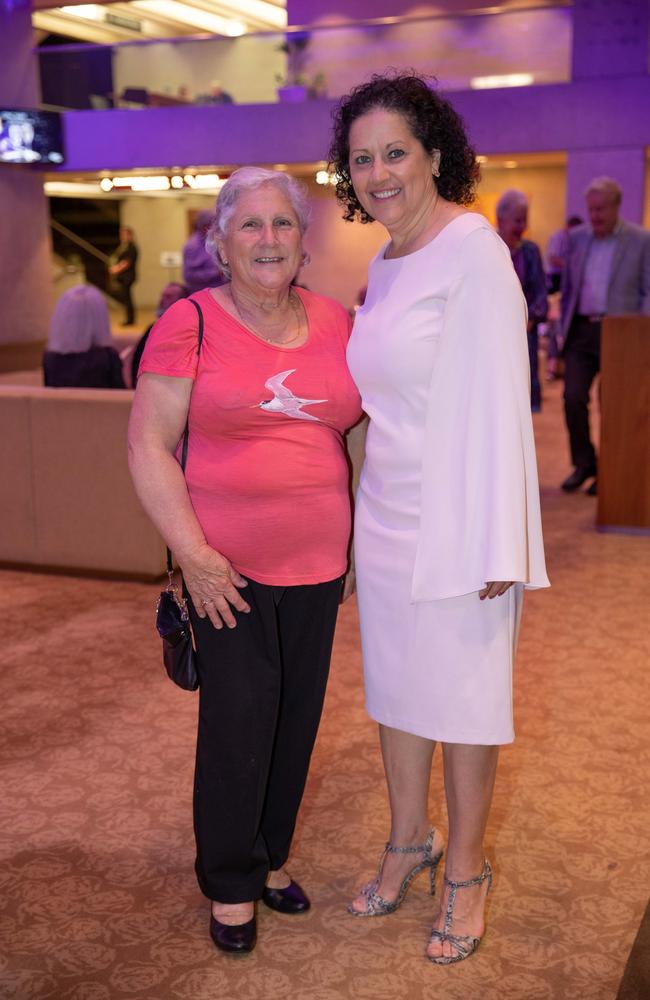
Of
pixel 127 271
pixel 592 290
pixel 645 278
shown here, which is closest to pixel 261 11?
pixel 127 271

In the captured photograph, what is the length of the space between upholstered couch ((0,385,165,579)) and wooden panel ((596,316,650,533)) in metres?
2.51

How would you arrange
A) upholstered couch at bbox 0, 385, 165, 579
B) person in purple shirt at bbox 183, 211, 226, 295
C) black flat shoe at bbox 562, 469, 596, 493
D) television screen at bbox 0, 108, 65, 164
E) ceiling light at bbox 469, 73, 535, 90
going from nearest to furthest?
upholstered couch at bbox 0, 385, 165, 579, person in purple shirt at bbox 183, 211, 226, 295, black flat shoe at bbox 562, 469, 596, 493, television screen at bbox 0, 108, 65, 164, ceiling light at bbox 469, 73, 535, 90

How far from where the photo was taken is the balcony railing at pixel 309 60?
46.8 ft

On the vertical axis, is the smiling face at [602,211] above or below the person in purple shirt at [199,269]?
above

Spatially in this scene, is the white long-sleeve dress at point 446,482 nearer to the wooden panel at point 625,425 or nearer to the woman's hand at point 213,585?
the woman's hand at point 213,585

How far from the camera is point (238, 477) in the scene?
2.22 meters

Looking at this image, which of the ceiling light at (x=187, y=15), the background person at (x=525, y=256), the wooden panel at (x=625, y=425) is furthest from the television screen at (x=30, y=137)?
the wooden panel at (x=625, y=425)

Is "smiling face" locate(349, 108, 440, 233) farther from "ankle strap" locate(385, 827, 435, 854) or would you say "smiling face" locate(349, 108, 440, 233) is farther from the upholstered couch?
the upholstered couch

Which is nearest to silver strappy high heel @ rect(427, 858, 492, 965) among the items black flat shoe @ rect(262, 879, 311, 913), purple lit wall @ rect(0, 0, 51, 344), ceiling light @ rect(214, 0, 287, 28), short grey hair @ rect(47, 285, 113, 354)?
black flat shoe @ rect(262, 879, 311, 913)

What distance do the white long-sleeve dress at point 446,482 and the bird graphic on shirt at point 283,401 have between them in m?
0.13

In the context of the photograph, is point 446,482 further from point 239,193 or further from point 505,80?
point 505,80

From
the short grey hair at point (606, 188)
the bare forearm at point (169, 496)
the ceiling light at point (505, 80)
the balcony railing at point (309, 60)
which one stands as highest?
the balcony railing at point (309, 60)

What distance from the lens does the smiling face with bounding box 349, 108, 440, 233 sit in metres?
2.17

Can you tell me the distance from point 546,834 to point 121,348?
665cm
